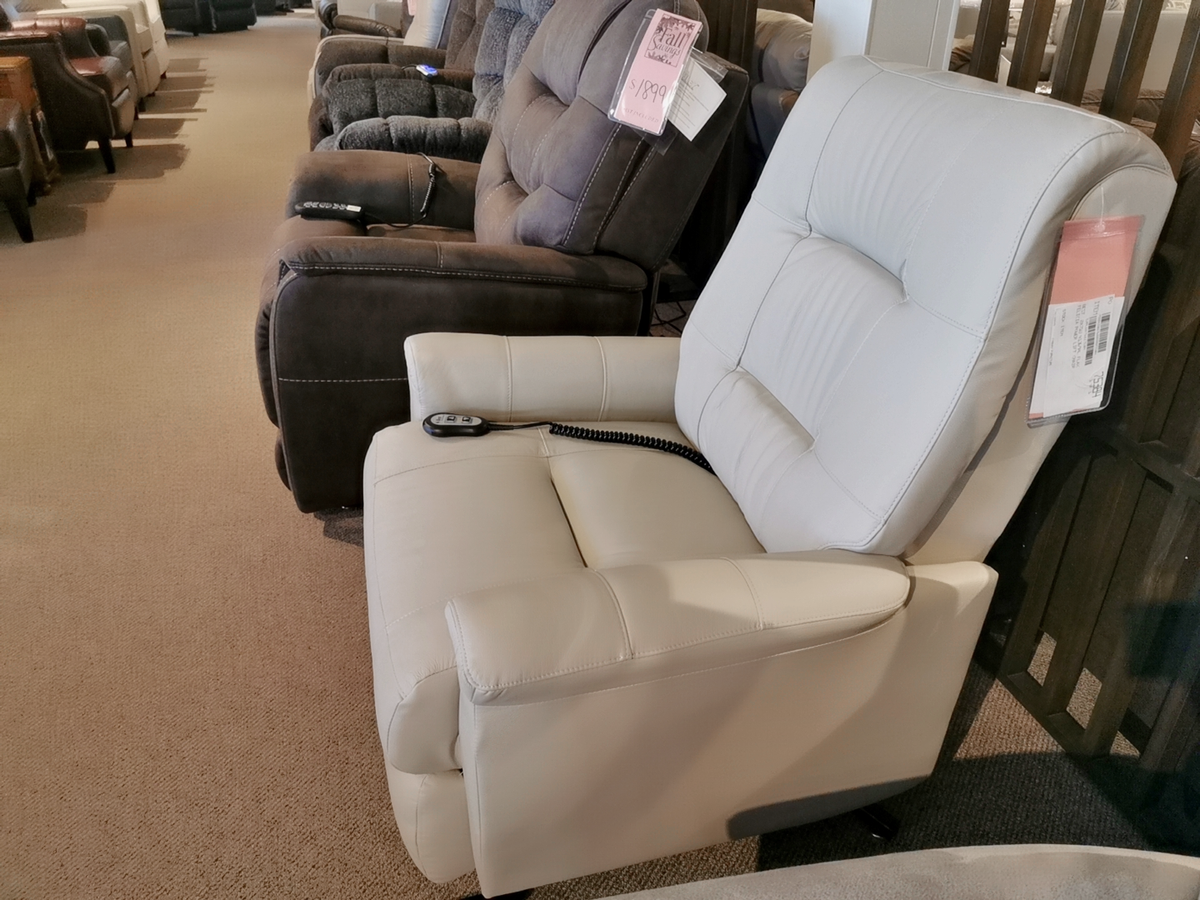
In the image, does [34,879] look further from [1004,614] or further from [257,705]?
[1004,614]

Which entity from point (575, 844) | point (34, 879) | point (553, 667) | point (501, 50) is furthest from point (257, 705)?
point (501, 50)

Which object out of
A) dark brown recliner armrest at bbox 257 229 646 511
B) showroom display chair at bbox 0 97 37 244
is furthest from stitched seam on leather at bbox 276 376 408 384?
showroom display chair at bbox 0 97 37 244

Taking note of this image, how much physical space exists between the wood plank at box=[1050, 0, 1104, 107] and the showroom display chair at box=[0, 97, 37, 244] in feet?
10.8

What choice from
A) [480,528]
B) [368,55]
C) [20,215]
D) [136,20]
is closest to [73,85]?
[20,215]

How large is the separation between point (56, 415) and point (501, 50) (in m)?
1.62

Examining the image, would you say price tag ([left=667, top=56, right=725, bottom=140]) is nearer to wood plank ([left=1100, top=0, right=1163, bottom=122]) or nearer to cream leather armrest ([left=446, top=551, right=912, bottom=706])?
wood plank ([left=1100, top=0, right=1163, bottom=122])

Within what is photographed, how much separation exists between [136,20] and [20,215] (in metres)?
2.52

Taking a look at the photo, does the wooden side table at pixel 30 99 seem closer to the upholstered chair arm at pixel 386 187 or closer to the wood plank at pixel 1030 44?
the upholstered chair arm at pixel 386 187

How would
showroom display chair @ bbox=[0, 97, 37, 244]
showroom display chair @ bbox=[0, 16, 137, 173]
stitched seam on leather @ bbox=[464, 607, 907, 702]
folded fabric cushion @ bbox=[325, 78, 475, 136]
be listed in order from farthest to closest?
showroom display chair @ bbox=[0, 16, 137, 173] < showroom display chair @ bbox=[0, 97, 37, 244] < folded fabric cushion @ bbox=[325, 78, 475, 136] < stitched seam on leather @ bbox=[464, 607, 907, 702]

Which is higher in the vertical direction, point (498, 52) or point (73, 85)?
point (498, 52)

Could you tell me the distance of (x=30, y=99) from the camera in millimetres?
3678

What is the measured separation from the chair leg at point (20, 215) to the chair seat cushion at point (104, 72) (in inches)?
→ 38.2

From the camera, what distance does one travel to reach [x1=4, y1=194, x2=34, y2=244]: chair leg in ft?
10.7

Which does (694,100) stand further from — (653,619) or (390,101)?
(390,101)
